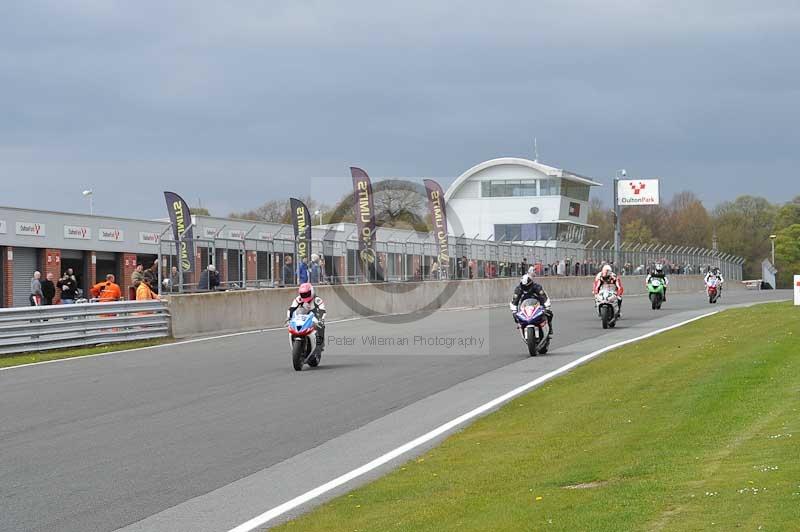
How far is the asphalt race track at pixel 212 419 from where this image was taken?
840 centimetres

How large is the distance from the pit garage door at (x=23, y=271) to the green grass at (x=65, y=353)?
23.5 m

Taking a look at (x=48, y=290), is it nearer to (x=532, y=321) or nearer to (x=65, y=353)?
(x=65, y=353)

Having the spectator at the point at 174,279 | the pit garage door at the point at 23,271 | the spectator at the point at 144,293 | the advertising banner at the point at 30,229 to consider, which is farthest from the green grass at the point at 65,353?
the pit garage door at the point at 23,271

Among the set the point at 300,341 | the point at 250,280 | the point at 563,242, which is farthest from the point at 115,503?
the point at 563,242

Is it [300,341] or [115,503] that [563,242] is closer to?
[300,341]

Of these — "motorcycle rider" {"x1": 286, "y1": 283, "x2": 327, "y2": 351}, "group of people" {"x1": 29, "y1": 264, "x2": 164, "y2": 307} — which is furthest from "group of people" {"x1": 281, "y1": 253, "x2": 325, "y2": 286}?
"motorcycle rider" {"x1": 286, "y1": 283, "x2": 327, "y2": 351}

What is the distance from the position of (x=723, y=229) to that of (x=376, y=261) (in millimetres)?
103434

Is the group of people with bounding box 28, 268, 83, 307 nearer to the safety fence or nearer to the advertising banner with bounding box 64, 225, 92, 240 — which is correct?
the safety fence

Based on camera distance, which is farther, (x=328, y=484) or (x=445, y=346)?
(x=445, y=346)

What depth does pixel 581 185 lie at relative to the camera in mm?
103188

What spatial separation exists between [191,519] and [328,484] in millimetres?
1516

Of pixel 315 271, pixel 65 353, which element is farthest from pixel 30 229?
pixel 65 353

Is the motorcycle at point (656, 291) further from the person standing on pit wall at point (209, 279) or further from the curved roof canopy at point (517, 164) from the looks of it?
the curved roof canopy at point (517, 164)

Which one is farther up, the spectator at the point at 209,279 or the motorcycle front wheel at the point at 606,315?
the spectator at the point at 209,279
